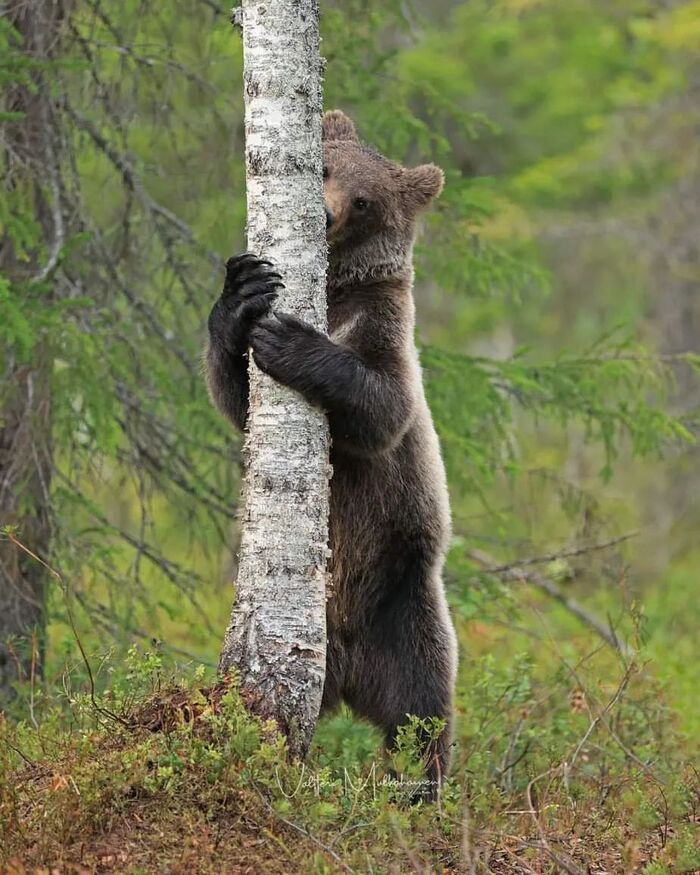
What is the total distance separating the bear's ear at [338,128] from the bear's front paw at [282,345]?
1731 mm

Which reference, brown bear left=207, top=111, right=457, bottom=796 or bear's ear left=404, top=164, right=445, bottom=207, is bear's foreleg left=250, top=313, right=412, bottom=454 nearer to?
brown bear left=207, top=111, right=457, bottom=796

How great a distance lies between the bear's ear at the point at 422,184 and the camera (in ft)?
20.7

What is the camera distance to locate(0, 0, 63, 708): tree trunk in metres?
6.63

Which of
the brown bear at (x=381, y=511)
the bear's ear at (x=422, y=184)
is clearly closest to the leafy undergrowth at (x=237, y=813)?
the brown bear at (x=381, y=511)

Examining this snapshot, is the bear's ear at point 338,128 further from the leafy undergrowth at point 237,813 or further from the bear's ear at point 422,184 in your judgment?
the leafy undergrowth at point 237,813

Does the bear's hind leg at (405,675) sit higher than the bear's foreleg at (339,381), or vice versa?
the bear's foreleg at (339,381)

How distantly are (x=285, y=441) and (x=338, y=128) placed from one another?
7.30 feet

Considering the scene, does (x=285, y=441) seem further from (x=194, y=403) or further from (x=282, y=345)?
(x=194, y=403)

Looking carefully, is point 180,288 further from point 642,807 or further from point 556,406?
point 642,807

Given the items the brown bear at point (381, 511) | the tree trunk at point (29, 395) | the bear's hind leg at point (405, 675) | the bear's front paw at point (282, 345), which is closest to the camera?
the bear's front paw at point (282, 345)

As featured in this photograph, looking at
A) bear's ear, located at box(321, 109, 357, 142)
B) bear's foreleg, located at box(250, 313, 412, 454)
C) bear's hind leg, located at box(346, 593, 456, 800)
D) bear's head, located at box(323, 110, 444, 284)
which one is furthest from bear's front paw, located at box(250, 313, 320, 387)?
bear's ear, located at box(321, 109, 357, 142)

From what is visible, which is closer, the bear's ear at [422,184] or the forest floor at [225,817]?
the forest floor at [225,817]

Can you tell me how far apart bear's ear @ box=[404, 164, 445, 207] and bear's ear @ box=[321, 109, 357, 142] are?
1.18ft

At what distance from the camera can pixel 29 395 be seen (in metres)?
6.74
